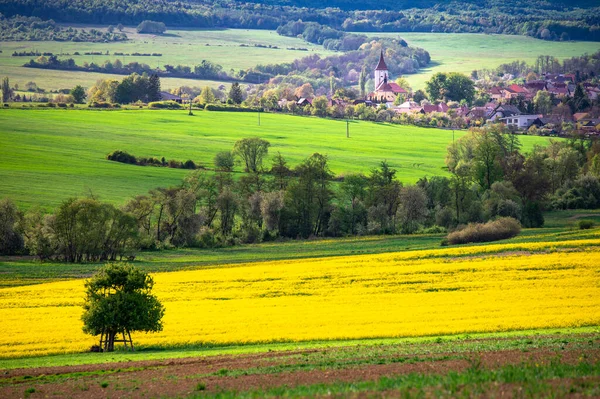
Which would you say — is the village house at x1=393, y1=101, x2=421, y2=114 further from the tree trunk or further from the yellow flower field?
the tree trunk

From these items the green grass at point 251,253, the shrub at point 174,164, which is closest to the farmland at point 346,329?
the green grass at point 251,253

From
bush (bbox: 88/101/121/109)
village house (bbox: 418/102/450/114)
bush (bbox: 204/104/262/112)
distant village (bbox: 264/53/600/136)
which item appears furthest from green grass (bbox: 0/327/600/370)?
village house (bbox: 418/102/450/114)

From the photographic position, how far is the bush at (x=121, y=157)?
111 m

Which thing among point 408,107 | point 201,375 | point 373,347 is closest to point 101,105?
point 408,107

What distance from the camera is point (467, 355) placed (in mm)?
26109

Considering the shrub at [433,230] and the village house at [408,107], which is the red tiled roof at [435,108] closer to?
the village house at [408,107]

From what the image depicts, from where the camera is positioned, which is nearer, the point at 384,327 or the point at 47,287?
the point at 384,327

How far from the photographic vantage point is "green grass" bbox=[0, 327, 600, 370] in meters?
28.4

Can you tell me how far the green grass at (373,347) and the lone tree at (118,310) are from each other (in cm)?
105

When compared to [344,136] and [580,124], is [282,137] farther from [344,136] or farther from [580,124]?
[580,124]

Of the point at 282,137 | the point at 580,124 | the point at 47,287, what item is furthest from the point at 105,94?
the point at 47,287

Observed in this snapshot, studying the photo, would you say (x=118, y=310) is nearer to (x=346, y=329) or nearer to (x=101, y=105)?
(x=346, y=329)

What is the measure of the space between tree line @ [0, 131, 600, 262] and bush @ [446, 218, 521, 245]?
0.47 metres

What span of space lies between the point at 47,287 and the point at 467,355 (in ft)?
104
